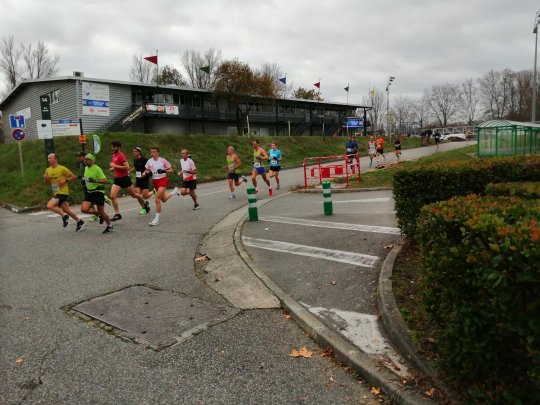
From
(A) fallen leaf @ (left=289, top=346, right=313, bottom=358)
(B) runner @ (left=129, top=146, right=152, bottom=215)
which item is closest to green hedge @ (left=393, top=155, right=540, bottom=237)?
(A) fallen leaf @ (left=289, top=346, right=313, bottom=358)

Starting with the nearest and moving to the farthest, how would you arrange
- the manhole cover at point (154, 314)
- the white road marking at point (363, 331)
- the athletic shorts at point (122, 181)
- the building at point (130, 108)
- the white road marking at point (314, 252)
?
1. the white road marking at point (363, 331)
2. the manhole cover at point (154, 314)
3. the white road marking at point (314, 252)
4. the athletic shorts at point (122, 181)
5. the building at point (130, 108)

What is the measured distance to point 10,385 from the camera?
3.28 meters

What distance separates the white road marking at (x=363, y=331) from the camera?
349 centimetres

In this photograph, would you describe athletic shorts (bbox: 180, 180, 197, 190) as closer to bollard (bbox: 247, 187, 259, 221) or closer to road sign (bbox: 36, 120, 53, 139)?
bollard (bbox: 247, 187, 259, 221)

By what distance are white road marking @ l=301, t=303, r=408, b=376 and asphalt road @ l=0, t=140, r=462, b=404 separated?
200 millimetres

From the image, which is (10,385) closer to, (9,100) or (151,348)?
(151,348)

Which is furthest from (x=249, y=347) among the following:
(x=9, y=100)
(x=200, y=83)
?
(x=200, y=83)

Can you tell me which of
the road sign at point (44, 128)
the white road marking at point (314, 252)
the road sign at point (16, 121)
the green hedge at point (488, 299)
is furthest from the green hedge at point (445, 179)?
the road sign at point (16, 121)

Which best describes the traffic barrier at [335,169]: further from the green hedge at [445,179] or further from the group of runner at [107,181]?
the green hedge at [445,179]

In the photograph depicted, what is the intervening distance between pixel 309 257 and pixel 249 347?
2.85 meters

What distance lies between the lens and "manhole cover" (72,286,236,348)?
410 centimetres

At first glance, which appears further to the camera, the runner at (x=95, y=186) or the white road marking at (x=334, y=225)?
the runner at (x=95, y=186)

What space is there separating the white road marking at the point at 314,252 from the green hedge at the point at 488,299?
3.06 metres

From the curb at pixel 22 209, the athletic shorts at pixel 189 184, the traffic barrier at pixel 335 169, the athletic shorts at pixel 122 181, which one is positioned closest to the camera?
the athletic shorts at pixel 122 181
